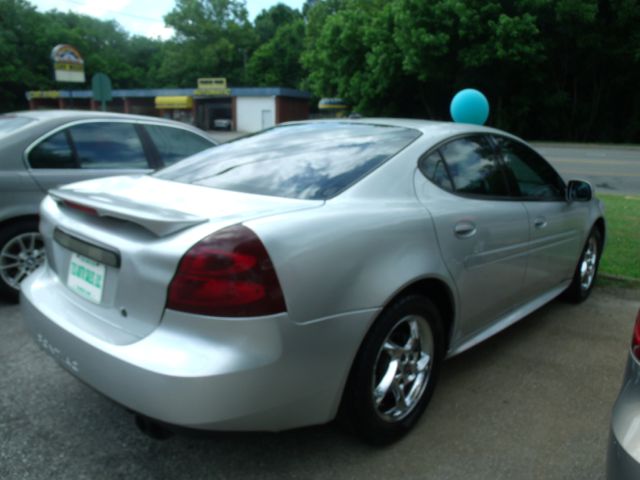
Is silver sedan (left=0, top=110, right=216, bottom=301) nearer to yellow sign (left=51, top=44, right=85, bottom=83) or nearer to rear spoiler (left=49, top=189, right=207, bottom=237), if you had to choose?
rear spoiler (left=49, top=189, right=207, bottom=237)

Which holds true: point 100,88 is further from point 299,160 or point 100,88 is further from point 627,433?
point 627,433

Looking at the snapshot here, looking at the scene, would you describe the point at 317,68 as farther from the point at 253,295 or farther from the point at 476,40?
the point at 253,295

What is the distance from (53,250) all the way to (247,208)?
1067mm

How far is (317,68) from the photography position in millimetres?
39562

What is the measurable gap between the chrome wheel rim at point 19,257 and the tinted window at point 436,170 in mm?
3133

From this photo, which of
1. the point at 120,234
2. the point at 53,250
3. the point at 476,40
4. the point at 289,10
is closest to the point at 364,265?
the point at 120,234

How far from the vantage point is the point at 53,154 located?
14.4 ft

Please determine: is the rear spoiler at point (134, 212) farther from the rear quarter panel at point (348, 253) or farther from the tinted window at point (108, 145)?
the tinted window at point (108, 145)

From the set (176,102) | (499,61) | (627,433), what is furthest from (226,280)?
(176,102)

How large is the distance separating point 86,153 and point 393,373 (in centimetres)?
336

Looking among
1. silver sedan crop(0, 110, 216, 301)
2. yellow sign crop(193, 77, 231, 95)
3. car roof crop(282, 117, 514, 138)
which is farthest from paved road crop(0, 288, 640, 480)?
yellow sign crop(193, 77, 231, 95)

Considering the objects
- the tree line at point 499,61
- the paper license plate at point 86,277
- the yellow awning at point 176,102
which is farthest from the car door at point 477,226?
the yellow awning at point 176,102

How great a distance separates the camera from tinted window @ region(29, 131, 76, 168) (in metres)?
4.27

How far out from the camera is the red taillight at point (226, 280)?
1.89 m
